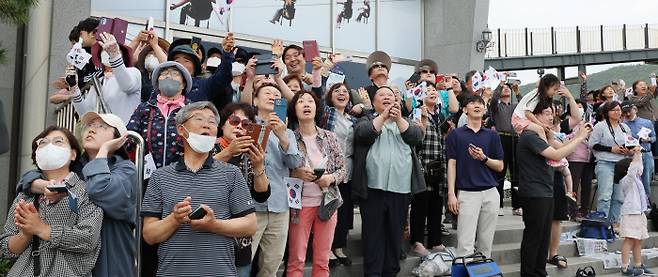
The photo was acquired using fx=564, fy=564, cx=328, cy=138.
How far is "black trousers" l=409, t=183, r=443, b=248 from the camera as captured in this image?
617cm

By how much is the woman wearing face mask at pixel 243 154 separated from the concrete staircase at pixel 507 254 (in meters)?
1.36

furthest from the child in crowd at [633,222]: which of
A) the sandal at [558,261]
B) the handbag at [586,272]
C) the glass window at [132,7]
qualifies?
the glass window at [132,7]

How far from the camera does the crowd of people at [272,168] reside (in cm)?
312

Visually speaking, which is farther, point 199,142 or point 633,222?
point 633,222

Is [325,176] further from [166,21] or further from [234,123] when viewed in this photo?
[166,21]

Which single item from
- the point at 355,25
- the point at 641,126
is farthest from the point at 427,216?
the point at 355,25

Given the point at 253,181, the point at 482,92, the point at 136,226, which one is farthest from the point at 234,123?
the point at 482,92

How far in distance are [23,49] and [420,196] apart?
21.0 ft

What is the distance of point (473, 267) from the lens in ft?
17.2

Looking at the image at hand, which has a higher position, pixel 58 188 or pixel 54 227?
pixel 58 188

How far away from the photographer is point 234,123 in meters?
3.95

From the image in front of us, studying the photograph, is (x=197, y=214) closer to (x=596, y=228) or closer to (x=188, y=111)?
(x=188, y=111)

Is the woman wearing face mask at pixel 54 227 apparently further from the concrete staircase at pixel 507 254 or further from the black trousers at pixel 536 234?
the black trousers at pixel 536 234

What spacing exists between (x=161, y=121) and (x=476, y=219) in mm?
3378
